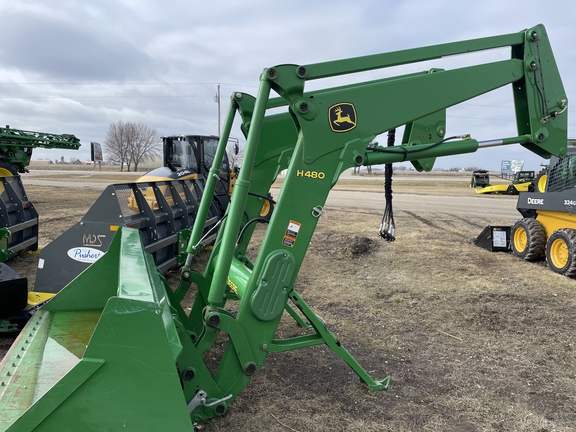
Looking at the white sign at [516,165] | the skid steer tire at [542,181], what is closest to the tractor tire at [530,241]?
the skid steer tire at [542,181]

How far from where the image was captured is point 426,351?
4.32m

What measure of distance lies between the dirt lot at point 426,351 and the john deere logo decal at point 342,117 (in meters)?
2.02

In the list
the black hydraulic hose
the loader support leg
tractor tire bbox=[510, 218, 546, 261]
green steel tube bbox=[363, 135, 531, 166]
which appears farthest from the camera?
tractor tire bbox=[510, 218, 546, 261]


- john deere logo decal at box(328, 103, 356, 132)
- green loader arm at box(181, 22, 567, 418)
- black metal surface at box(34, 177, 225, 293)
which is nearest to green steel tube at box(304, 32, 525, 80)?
green loader arm at box(181, 22, 567, 418)

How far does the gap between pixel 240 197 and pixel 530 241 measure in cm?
726

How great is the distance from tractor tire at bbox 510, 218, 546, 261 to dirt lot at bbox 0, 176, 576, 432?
0.33 meters

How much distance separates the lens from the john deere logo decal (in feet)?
9.14

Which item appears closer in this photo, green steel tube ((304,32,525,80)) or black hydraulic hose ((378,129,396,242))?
green steel tube ((304,32,525,80))

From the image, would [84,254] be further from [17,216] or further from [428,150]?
[428,150]

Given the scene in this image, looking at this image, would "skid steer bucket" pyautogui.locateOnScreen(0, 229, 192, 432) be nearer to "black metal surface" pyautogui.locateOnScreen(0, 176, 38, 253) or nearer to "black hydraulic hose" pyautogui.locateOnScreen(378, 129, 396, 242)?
"black hydraulic hose" pyautogui.locateOnScreen(378, 129, 396, 242)

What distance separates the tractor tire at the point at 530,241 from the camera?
319 inches

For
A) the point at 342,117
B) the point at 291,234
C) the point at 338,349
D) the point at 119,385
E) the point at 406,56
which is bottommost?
the point at 338,349

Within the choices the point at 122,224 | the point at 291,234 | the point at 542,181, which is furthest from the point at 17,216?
the point at 542,181

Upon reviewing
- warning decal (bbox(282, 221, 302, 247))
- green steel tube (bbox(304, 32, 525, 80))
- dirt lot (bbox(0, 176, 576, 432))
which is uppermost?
green steel tube (bbox(304, 32, 525, 80))
